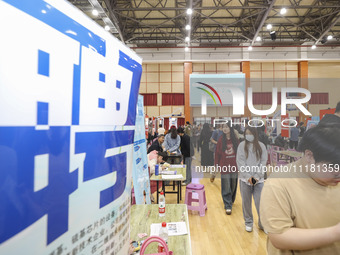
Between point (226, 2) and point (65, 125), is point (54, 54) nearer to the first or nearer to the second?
point (65, 125)

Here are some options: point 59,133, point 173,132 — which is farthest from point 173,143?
point 59,133

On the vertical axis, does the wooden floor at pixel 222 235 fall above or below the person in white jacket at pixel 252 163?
below

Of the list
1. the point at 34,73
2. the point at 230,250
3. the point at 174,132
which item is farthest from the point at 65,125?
the point at 174,132

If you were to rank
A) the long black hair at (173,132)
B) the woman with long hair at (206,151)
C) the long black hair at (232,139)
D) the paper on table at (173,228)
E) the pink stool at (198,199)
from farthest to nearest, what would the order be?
the woman with long hair at (206,151)
the long black hair at (173,132)
the pink stool at (198,199)
the long black hair at (232,139)
the paper on table at (173,228)

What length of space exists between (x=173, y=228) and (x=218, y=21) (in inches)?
469

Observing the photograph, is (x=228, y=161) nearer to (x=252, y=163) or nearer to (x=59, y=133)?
(x=252, y=163)

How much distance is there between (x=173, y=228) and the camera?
1.83 meters

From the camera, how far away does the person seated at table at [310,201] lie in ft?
3.13

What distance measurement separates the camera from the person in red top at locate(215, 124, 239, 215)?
3.57 m

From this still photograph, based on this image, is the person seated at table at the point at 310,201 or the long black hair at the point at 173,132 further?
the long black hair at the point at 173,132

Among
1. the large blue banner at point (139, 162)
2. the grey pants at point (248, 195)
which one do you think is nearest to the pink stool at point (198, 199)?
the grey pants at point (248, 195)

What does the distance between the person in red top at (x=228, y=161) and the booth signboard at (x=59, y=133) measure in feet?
10.2

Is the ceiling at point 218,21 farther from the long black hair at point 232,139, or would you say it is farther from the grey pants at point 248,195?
the grey pants at point 248,195

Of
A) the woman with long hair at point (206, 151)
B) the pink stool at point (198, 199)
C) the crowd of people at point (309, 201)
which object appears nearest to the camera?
the crowd of people at point (309, 201)
